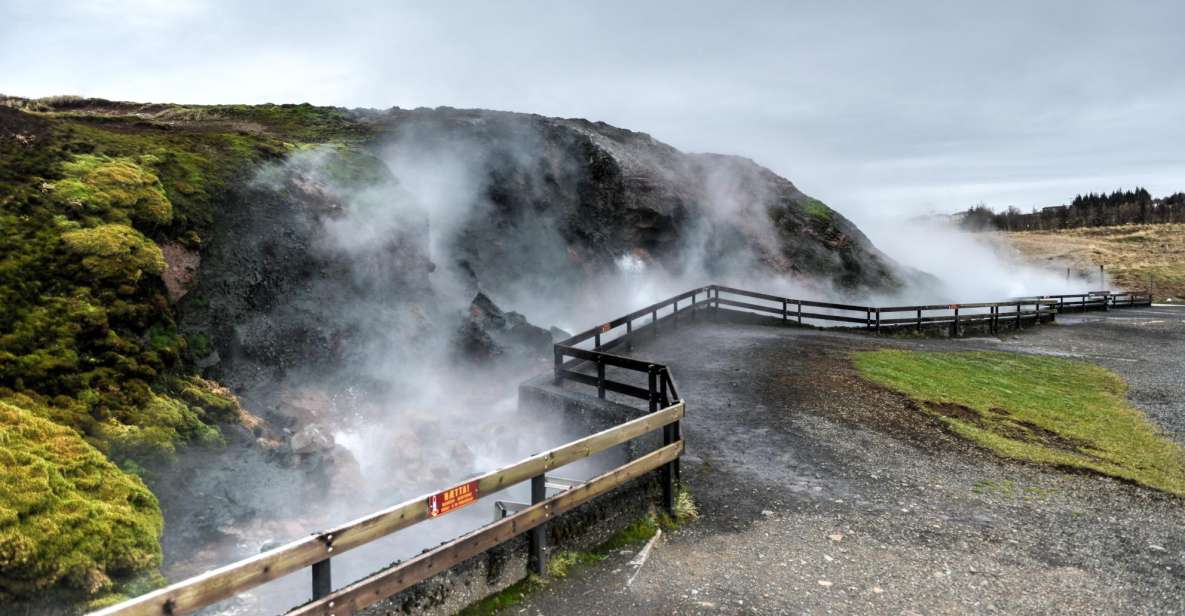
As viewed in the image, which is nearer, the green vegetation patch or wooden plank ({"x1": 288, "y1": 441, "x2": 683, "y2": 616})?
wooden plank ({"x1": 288, "y1": 441, "x2": 683, "y2": 616})

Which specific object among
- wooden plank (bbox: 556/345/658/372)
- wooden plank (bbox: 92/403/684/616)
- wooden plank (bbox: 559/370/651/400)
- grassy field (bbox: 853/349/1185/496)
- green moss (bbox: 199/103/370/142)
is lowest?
grassy field (bbox: 853/349/1185/496)

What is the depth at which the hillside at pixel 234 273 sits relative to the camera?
8523 mm

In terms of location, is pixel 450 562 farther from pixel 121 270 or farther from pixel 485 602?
pixel 121 270

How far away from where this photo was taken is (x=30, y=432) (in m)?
6.99

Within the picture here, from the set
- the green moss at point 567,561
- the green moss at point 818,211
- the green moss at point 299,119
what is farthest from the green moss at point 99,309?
the green moss at point 818,211

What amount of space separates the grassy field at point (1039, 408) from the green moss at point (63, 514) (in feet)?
40.0

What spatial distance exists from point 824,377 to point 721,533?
362 inches

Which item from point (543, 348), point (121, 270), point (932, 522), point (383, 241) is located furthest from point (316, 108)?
point (932, 522)

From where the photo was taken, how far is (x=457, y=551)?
5488 millimetres

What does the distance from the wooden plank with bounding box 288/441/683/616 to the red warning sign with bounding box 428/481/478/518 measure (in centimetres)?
37

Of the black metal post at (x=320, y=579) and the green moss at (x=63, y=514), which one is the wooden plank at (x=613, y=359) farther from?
the green moss at (x=63, y=514)

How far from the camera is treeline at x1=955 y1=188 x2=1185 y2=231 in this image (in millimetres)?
129375

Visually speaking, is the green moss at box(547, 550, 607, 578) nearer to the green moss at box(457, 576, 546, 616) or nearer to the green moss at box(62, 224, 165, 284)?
the green moss at box(457, 576, 546, 616)

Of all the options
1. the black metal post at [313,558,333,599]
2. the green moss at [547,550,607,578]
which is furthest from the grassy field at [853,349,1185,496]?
the black metal post at [313,558,333,599]
